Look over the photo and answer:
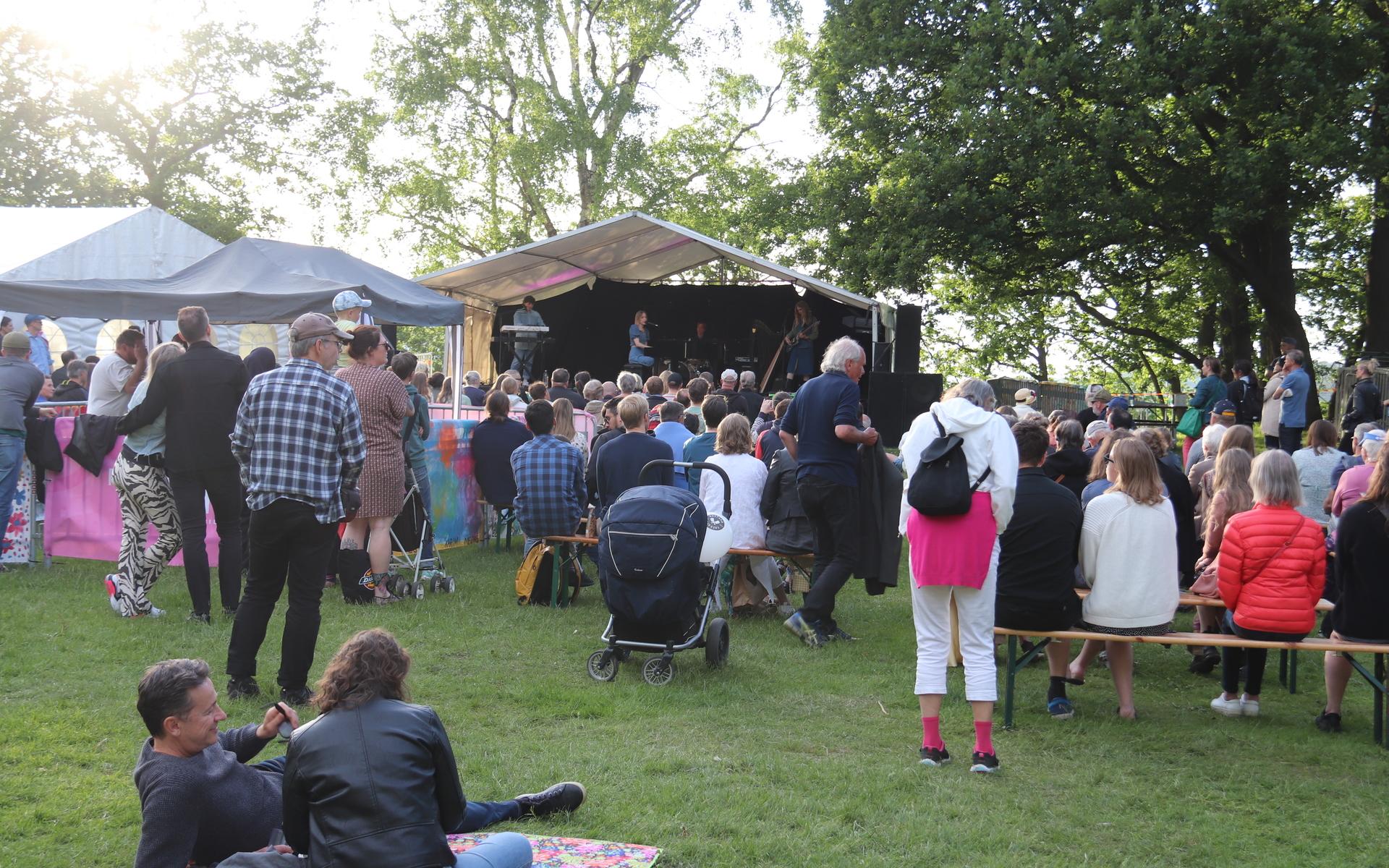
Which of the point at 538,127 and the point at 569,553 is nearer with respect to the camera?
the point at 569,553

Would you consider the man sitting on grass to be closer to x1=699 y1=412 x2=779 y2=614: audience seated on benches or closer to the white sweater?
the white sweater

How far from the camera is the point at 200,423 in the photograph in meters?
6.42

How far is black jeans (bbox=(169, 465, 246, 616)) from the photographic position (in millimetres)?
6543

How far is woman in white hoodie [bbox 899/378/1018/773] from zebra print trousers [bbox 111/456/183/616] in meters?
4.51

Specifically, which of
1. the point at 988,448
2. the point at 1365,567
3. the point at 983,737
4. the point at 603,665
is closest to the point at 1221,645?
the point at 1365,567

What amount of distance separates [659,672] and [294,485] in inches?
80.7

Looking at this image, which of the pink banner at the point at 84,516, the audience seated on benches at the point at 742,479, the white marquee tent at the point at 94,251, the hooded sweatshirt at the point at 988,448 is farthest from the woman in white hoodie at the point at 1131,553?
the white marquee tent at the point at 94,251

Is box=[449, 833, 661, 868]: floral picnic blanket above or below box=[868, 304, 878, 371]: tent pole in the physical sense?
below

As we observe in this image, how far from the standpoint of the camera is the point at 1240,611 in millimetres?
5480

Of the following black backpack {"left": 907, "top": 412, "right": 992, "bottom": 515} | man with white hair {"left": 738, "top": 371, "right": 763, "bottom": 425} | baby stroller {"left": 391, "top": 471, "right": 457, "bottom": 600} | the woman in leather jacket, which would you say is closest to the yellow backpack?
baby stroller {"left": 391, "top": 471, "right": 457, "bottom": 600}

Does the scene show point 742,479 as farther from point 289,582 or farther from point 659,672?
point 289,582

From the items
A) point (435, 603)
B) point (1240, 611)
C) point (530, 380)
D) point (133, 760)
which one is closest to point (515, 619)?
point (435, 603)

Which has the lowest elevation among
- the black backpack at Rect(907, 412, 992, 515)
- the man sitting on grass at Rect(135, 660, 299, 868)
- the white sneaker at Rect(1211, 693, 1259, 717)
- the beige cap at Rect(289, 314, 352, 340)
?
the white sneaker at Rect(1211, 693, 1259, 717)

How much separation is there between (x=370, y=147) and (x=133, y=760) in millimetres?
31745
